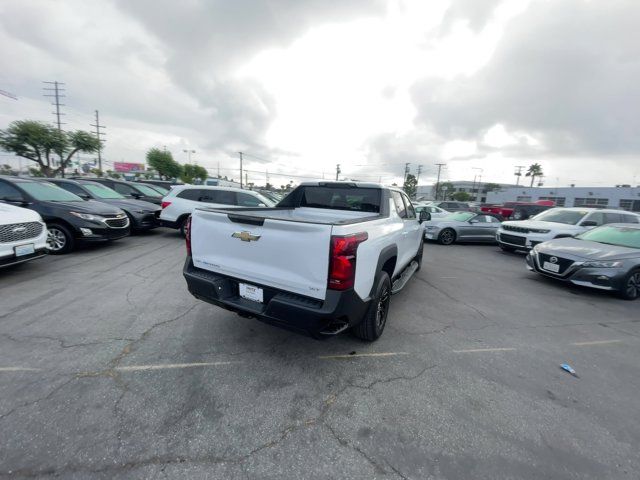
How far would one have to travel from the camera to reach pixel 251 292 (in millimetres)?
2656

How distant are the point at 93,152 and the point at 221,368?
126 feet

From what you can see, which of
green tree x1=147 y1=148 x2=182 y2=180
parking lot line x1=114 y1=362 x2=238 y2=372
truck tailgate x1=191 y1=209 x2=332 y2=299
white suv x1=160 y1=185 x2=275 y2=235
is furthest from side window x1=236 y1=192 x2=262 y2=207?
green tree x1=147 y1=148 x2=182 y2=180

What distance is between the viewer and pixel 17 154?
2694cm

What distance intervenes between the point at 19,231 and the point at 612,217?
15603mm

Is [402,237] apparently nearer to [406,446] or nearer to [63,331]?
[406,446]

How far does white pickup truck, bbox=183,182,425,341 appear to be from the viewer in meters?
2.29

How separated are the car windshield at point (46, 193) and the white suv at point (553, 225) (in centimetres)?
1242

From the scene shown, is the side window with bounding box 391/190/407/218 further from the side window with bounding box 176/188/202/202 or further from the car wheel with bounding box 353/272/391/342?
the side window with bounding box 176/188/202/202

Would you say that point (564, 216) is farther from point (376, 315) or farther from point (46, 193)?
point (46, 193)

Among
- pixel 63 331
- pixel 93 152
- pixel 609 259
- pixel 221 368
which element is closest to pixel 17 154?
pixel 93 152

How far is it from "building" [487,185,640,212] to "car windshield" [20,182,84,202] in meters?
50.3

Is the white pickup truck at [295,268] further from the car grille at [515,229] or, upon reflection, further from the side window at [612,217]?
the side window at [612,217]

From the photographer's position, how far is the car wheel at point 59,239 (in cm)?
606

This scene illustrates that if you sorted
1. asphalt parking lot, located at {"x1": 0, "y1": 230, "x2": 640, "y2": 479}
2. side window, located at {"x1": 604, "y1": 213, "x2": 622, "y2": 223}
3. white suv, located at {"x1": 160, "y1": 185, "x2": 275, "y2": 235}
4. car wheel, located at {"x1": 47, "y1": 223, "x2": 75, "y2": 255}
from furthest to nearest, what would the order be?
side window, located at {"x1": 604, "y1": 213, "x2": 622, "y2": 223} < white suv, located at {"x1": 160, "y1": 185, "x2": 275, "y2": 235} < car wheel, located at {"x1": 47, "y1": 223, "x2": 75, "y2": 255} < asphalt parking lot, located at {"x1": 0, "y1": 230, "x2": 640, "y2": 479}
